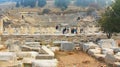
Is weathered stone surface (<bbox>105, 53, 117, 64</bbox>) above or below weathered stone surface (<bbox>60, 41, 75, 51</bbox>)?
above

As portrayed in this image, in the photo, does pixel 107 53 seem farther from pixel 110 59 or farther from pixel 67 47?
pixel 67 47

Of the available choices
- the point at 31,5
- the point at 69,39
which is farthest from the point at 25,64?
the point at 31,5

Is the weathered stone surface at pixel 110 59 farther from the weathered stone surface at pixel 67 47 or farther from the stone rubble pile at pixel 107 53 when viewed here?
the weathered stone surface at pixel 67 47

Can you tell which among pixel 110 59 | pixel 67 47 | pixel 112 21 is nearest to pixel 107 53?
pixel 110 59

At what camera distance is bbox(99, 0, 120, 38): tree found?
25406 millimetres

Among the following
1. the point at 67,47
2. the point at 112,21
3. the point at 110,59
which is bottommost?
the point at 67,47

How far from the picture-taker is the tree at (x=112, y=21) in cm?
2541

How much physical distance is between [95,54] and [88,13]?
71945 millimetres

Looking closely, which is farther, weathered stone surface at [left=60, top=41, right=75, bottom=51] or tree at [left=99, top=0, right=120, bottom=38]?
tree at [left=99, top=0, right=120, bottom=38]

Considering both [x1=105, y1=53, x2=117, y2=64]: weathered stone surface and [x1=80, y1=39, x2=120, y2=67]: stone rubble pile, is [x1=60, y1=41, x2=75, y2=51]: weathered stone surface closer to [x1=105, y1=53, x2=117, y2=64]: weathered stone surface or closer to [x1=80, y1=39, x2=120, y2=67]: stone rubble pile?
[x1=80, y1=39, x2=120, y2=67]: stone rubble pile

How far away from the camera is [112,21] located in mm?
25641

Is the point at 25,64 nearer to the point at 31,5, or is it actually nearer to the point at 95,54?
the point at 95,54

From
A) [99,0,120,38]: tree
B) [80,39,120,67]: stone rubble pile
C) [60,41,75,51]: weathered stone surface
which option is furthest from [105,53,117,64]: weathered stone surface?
[99,0,120,38]: tree

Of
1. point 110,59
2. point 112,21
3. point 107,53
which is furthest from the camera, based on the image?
point 112,21
